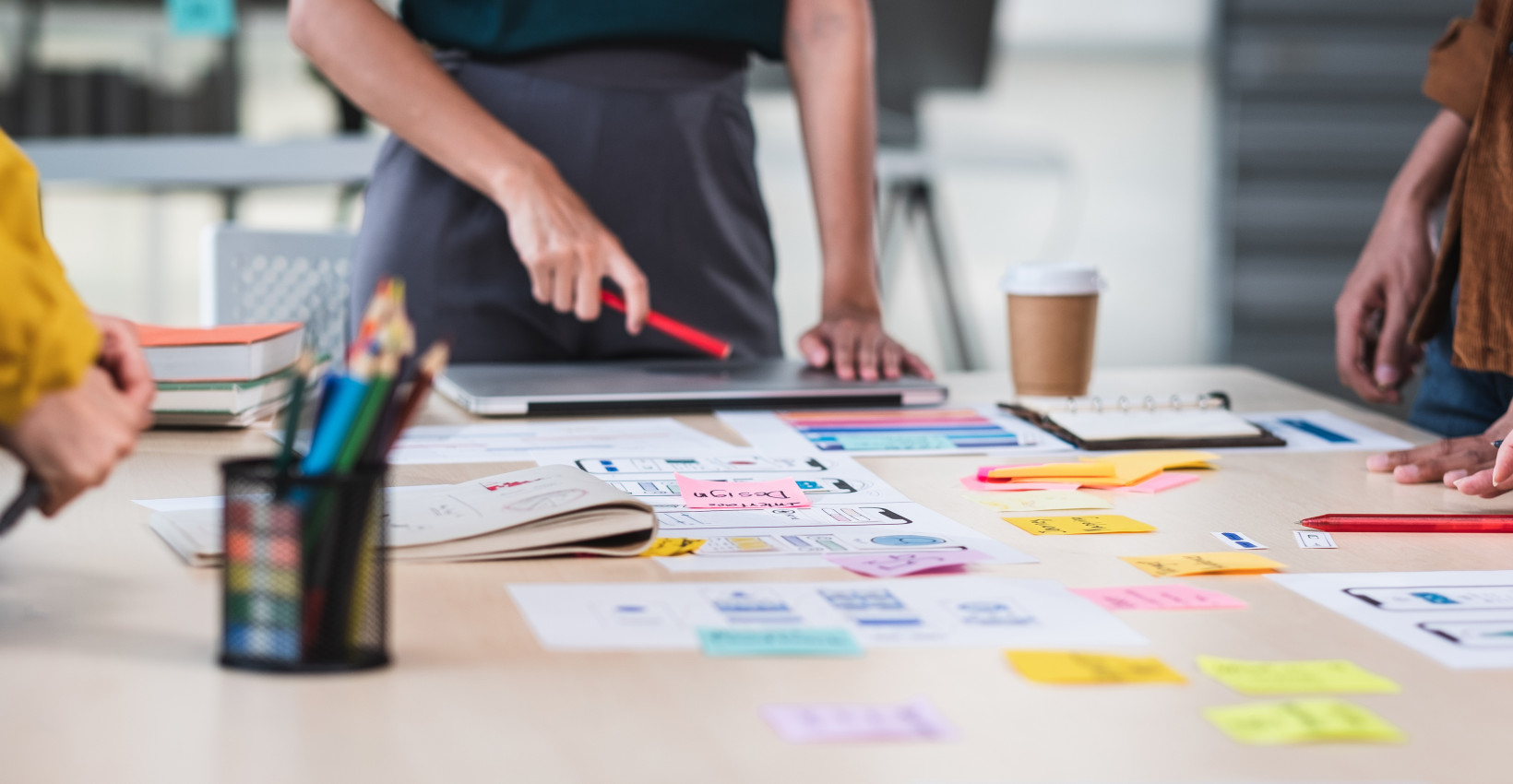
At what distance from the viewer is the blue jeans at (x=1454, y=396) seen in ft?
4.30

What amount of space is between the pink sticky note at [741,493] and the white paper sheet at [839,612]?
182 mm

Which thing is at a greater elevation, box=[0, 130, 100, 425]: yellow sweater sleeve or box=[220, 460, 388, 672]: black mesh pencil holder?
box=[0, 130, 100, 425]: yellow sweater sleeve


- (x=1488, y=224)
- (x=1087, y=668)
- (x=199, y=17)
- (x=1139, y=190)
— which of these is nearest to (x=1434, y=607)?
(x=1087, y=668)

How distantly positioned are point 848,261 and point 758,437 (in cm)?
45

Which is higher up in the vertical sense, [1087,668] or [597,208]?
[597,208]

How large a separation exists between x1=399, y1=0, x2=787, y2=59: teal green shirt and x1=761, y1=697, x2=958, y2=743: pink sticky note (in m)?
1.06

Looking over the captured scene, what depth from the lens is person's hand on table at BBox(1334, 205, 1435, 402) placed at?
4.34 feet

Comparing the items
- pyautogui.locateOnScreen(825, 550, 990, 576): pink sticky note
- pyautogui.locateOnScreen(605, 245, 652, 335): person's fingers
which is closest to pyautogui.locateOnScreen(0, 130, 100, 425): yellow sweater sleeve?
pyautogui.locateOnScreen(825, 550, 990, 576): pink sticky note

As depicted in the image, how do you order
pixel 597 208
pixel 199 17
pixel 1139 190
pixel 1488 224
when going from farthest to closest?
1. pixel 1139 190
2. pixel 199 17
3. pixel 597 208
4. pixel 1488 224

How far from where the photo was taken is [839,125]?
1.58 meters

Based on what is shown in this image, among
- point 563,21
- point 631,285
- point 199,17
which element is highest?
point 199,17

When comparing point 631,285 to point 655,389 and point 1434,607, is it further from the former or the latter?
point 1434,607

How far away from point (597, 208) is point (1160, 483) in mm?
724

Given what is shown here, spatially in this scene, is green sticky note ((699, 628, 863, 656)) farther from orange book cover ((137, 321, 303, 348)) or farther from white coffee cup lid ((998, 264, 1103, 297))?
white coffee cup lid ((998, 264, 1103, 297))
